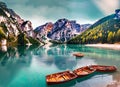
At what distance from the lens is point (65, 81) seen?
4391cm

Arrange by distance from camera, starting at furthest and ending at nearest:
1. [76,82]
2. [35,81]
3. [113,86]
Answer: [35,81], [76,82], [113,86]

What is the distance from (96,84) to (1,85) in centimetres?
2347

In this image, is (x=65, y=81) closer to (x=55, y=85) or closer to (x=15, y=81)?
(x=55, y=85)

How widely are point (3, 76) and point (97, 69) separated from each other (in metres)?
29.3

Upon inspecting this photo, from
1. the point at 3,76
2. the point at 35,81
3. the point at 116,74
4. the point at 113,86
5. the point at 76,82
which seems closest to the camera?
the point at 113,86

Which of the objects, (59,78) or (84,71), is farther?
(84,71)

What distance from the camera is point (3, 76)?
57188 mm

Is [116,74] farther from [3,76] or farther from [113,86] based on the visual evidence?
[3,76]

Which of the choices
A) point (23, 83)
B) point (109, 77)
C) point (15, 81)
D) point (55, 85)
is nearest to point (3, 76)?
point (15, 81)

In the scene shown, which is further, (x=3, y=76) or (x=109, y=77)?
(x=3, y=76)

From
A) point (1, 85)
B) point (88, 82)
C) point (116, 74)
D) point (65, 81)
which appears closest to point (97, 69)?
point (116, 74)

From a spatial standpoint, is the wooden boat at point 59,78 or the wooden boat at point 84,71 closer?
the wooden boat at point 59,78

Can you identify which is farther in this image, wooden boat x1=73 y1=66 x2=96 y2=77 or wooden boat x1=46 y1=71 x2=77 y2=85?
wooden boat x1=73 y1=66 x2=96 y2=77

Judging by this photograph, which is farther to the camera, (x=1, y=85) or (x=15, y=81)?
(x=15, y=81)
